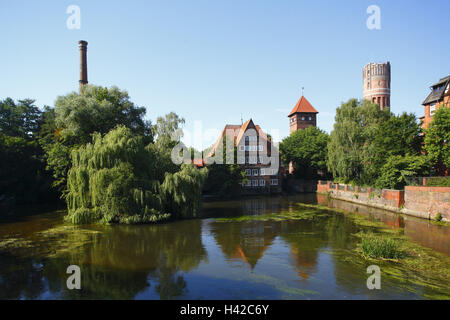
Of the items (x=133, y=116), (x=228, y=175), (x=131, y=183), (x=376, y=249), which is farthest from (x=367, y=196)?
(x=133, y=116)

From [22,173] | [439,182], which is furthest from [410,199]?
[22,173]

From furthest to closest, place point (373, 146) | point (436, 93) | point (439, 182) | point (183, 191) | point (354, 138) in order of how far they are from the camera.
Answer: point (354, 138) → point (436, 93) → point (373, 146) → point (439, 182) → point (183, 191)

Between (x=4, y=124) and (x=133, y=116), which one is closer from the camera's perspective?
(x=133, y=116)

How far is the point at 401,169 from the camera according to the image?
30484mm

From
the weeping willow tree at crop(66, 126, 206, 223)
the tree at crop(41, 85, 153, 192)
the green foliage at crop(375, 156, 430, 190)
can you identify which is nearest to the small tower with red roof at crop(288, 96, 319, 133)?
the green foliage at crop(375, 156, 430, 190)

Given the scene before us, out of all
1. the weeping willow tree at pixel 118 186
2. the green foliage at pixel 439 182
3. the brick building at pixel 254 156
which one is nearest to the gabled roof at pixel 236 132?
the brick building at pixel 254 156

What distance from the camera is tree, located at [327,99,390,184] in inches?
1537

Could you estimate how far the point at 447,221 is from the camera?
2277cm

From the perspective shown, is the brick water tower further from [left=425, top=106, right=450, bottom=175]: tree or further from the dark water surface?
the dark water surface

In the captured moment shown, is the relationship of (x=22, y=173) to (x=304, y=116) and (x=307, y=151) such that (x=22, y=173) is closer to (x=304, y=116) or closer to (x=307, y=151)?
(x=307, y=151)

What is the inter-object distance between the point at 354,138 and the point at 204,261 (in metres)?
32.6

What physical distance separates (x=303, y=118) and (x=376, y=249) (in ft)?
183

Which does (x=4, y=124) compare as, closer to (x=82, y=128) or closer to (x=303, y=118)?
(x=82, y=128)
